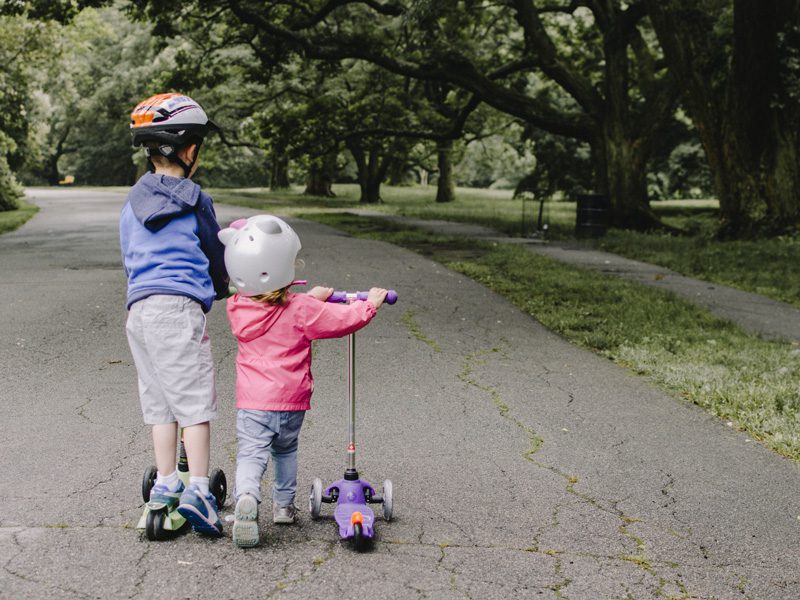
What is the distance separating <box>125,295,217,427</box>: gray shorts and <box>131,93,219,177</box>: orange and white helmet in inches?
24.0

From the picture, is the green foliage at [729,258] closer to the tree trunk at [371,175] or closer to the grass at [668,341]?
the grass at [668,341]

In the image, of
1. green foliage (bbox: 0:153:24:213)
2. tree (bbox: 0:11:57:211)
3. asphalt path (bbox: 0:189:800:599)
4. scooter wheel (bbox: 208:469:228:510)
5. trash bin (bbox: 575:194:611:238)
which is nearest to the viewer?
asphalt path (bbox: 0:189:800:599)

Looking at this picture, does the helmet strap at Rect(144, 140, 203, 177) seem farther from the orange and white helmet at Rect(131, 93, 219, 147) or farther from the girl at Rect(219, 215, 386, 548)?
the girl at Rect(219, 215, 386, 548)

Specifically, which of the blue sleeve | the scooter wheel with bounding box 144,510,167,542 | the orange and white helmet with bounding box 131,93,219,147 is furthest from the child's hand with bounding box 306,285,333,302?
the scooter wheel with bounding box 144,510,167,542

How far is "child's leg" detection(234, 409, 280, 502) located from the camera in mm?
3500

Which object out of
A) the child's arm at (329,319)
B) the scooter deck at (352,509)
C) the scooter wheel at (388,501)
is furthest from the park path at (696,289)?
the child's arm at (329,319)

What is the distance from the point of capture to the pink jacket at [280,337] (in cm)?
353

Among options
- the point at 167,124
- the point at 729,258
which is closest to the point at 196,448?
the point at 167,124

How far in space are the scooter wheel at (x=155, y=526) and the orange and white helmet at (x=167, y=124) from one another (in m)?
1.39

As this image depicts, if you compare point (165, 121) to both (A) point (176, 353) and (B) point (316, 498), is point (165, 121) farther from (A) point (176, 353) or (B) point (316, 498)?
(B) point (316, 498)

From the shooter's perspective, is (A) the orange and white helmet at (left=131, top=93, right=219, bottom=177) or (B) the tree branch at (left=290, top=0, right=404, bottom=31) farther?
→ (B) the tree branch at (left=290, top=0, right=404, bottom=31)

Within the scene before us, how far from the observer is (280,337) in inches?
140

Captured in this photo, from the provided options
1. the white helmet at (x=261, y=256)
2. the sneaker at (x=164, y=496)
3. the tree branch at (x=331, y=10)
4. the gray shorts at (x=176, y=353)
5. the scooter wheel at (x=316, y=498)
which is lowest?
the scooter wheel at (x=316, y=498)

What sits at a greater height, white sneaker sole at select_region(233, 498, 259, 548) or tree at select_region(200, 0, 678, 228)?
tree at select_region(200, 0, 678, 228)
